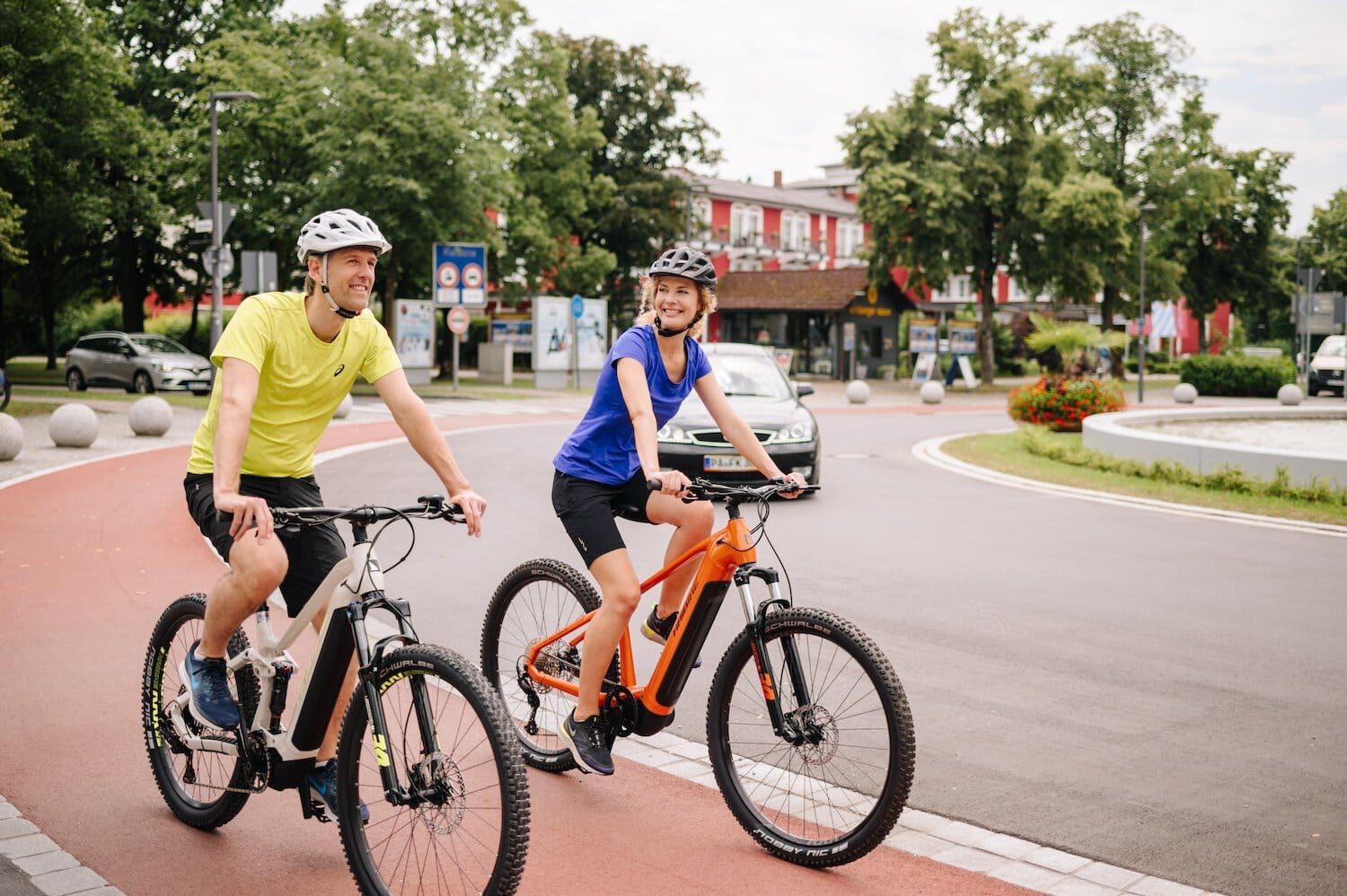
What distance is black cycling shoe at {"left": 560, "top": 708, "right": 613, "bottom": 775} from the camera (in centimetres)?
453

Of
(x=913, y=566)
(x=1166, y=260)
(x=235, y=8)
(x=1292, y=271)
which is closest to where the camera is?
(x=913, y=566)

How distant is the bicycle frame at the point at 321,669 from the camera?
3568 mm

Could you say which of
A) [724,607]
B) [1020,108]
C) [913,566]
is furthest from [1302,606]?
[1020,108]

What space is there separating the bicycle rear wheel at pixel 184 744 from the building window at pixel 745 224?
71258mm

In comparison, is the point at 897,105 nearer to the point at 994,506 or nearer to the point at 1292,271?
the point at 1292,271

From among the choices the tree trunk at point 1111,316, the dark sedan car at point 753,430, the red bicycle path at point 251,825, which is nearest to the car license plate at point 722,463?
the dark sedan car at point 753,430

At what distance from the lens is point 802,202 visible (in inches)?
3223

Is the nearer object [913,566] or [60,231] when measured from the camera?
[913,566]

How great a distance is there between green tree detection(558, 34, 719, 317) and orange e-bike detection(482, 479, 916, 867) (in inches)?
2082

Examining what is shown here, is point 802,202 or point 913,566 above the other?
point 802,202

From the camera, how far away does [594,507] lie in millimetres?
4578

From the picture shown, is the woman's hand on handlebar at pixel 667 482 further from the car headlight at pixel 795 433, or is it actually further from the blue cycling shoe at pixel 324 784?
the car headlight at pixel 795 433

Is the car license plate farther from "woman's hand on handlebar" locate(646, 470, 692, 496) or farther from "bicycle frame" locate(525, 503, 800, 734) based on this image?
"woman's hand on handlebar" locate(646, 470, 692, 496)

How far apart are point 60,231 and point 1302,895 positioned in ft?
124
